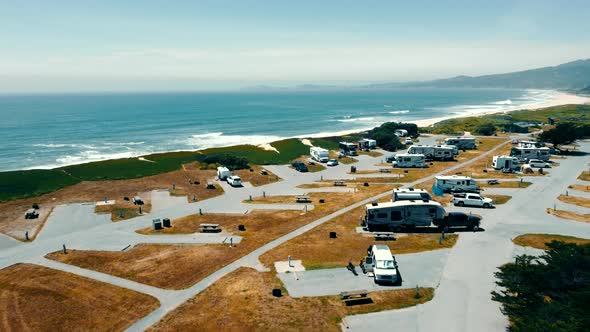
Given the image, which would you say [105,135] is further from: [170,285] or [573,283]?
[573,283]

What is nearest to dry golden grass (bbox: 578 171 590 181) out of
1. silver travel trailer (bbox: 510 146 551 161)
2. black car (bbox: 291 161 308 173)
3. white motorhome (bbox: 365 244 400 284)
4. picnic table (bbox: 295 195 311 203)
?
silver travel trailer (bbox: 510 146 551 161)

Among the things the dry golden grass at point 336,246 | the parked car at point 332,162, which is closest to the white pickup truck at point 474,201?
the dry golden grass at point 336,246

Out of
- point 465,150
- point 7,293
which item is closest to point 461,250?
point 7,293

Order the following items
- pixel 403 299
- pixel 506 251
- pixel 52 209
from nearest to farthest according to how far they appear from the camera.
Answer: pixel 403 299, pixel 506 251, pixel 52 209

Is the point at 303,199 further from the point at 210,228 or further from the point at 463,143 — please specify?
the point at 463,143

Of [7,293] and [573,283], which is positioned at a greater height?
[573,283]

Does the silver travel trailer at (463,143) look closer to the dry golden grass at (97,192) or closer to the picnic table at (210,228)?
the dry golden grass at (97,192)

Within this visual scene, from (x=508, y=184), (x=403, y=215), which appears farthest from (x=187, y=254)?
(x=508, y=184)
